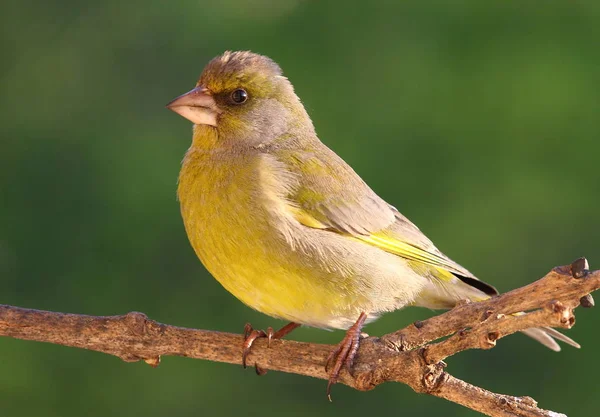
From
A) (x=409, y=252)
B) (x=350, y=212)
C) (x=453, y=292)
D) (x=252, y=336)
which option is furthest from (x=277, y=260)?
(x=453, y=292)

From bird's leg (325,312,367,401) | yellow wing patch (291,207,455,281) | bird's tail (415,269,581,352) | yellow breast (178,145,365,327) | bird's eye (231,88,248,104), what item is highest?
bird's eye (231,88,248,104)

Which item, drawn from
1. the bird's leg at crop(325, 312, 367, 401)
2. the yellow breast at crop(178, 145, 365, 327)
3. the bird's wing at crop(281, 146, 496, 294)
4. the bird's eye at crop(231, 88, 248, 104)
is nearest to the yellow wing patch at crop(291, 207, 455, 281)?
the bird's wing at crop(281, 146, 496, 294)

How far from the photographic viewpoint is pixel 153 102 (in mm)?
5266

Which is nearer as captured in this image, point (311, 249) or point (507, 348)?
point (311, 249)

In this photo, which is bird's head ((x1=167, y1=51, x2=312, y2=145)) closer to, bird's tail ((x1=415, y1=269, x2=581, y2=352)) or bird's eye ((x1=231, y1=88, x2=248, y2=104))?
bird's eye ((x1=231, y1=88, x2=248, y2=104))

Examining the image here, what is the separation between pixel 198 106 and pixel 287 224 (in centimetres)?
62

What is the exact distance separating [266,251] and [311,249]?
188mm

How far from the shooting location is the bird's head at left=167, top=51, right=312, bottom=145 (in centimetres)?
351

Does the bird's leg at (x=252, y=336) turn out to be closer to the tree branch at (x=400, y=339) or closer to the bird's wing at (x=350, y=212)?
the tree branch at (x=400, y=339)

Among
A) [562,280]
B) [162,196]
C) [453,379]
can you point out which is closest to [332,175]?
[453,379]

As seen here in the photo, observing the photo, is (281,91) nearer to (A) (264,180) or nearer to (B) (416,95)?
(A) (264,180)

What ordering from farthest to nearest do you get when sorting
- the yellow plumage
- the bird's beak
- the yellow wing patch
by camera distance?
the yellow wing patch → the bird's beak → the yellow plumage

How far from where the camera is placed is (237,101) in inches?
140

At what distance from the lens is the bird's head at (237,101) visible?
3.51 metres
